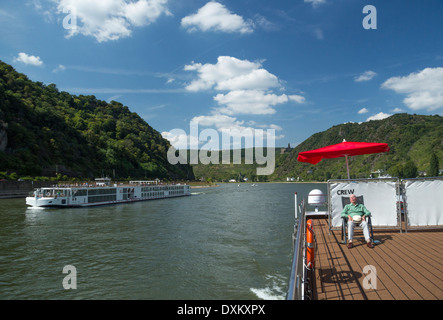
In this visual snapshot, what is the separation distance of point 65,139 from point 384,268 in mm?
106091

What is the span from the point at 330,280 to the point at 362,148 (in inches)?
247

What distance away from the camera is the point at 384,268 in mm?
6246

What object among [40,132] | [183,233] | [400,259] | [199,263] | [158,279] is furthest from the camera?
[40,132]

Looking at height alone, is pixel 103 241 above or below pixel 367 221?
below

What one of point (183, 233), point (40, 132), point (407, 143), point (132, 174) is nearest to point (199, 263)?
point (183, 233)

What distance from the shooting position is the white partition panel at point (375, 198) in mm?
9203

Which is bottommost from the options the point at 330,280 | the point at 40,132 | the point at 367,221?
the point at 330,280

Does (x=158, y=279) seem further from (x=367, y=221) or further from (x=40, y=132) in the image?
(x=40, y=132)

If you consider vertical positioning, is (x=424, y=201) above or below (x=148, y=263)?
above

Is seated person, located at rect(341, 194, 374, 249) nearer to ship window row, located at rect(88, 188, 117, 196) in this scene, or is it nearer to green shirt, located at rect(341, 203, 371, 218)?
green shirt, located at rect(341, 203, 371, 218)

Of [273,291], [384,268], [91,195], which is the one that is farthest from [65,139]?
[384,268]

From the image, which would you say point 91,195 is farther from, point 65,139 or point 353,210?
point 65,139

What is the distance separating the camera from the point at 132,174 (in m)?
121
